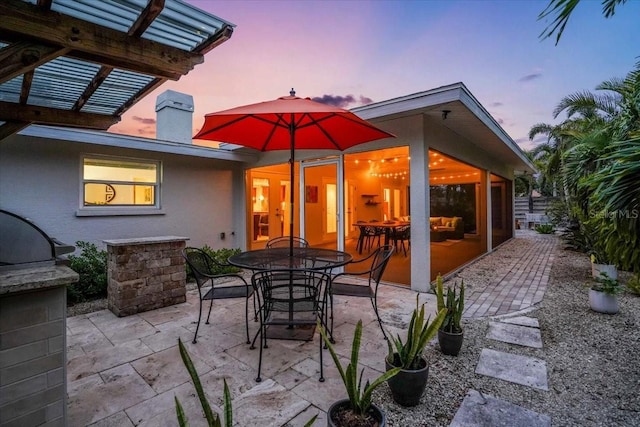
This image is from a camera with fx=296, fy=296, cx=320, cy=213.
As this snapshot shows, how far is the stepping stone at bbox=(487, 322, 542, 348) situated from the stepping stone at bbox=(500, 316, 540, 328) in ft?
0.29

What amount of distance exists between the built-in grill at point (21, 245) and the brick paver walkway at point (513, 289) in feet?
13.3

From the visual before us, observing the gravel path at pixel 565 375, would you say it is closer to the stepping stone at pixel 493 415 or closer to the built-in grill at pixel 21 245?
the stepping stone at pixel 493 415

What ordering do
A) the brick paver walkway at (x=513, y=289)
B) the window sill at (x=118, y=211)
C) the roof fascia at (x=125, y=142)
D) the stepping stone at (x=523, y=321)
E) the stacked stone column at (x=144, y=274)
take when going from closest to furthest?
1. the stepping stone at (x=523, y=321)
2. the stacked stone column at (x=144, y=274)
3. the brick paver walkway at (x=513, y=289)
4. the roof fascia at (x=125, y=142)
5. the window sill at (x=118, y=211)

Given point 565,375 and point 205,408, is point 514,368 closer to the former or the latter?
point 565,375

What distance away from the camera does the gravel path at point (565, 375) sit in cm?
187

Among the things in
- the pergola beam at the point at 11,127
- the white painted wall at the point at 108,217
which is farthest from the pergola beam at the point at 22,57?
the white painted wall at the point at 108,217

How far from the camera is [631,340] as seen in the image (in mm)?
2842

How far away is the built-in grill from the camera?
1.73 m

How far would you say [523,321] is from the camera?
3369 millimetres

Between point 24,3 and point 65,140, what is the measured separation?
4.78m

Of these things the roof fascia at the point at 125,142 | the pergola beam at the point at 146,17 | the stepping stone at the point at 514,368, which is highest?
the roof fascia at the point at 125,142

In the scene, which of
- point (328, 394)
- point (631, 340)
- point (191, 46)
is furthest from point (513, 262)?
point (191, 46)

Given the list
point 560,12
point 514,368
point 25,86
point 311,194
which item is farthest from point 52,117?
point 514,368

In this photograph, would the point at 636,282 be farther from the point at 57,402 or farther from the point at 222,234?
the point at 222,234
